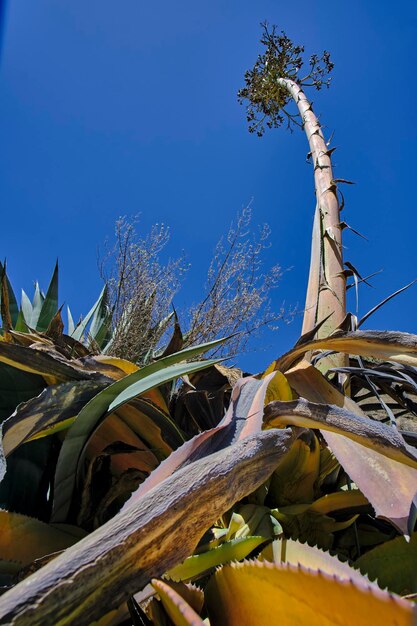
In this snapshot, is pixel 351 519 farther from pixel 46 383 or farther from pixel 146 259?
pixel 146 259

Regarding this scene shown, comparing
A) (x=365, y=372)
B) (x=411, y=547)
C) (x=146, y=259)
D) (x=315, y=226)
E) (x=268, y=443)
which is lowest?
(x=411, y=547)

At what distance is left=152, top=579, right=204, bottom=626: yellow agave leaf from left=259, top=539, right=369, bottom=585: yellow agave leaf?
0.32ft

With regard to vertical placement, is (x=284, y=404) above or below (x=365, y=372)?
below

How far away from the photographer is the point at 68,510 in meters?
0.56

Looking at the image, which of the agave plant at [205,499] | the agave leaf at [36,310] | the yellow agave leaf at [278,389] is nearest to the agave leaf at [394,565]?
the agave plant at [205,499]

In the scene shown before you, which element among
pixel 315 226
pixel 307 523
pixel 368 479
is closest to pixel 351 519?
pixel 307 523

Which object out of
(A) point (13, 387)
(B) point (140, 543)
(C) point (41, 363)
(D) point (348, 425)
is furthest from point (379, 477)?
(A) point (13, 387)

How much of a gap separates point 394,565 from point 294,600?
243mm

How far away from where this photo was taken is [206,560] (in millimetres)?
440

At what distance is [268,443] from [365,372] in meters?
0.56

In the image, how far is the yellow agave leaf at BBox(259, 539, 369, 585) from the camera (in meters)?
0.38

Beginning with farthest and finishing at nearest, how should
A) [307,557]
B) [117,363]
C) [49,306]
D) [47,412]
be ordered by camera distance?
[49,306]
[117,363]
[47,412]
[307,557]

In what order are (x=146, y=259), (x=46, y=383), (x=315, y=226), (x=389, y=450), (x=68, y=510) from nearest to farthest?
(x=389, y=450) → (x=68, y=510) → (x=46, y=383) → (x=315, y=226) → (x=146, y=259)

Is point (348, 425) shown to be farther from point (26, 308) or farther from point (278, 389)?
point (26, 308)
